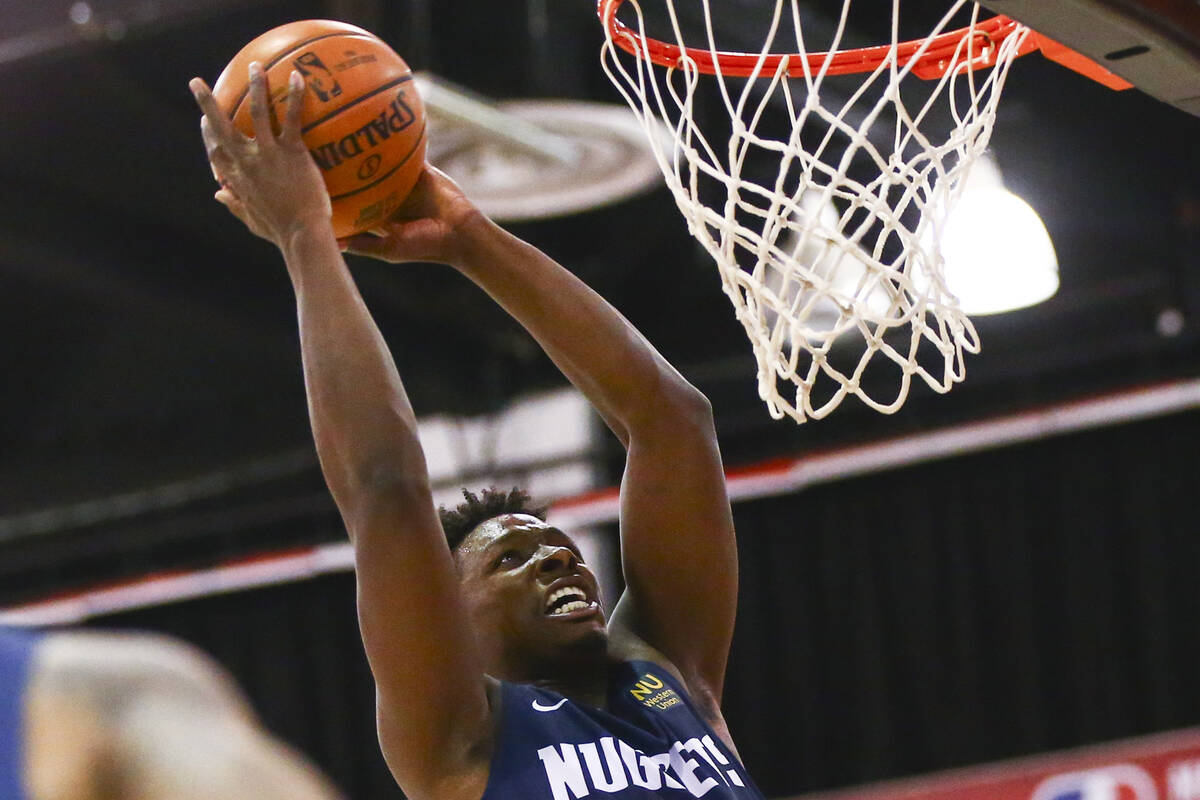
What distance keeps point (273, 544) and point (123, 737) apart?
750 centimetres

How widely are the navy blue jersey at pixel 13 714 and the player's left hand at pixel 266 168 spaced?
3.62ft

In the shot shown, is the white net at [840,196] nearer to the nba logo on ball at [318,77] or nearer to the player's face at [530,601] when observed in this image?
the player's face at [530,601]

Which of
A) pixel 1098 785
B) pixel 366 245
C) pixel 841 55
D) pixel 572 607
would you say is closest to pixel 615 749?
pixel 572 607

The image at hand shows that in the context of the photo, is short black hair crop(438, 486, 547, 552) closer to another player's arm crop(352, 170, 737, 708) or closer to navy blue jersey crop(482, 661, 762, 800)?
another player's arm crop(352, 170, 737, 708)

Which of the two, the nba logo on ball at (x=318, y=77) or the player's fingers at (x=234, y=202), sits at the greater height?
the nba logo on ball at (x=318, y=77)

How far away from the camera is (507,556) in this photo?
2.73m

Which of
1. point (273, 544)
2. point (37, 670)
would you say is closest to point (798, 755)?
point (273, 544)

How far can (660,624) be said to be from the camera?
2.74 m

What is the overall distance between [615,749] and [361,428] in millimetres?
645

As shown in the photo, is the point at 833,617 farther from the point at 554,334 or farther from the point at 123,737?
the point at 123,737

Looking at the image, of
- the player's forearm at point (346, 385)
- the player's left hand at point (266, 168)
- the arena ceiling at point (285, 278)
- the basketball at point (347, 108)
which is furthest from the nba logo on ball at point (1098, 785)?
the player's left hand at point (266, 168)

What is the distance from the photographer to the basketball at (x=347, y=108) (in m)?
2.28

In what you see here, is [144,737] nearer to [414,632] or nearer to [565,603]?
[414,632]

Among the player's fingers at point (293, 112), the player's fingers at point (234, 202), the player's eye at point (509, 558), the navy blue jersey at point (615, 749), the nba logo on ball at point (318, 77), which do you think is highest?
the nba logo on ball at point (318, 77)
